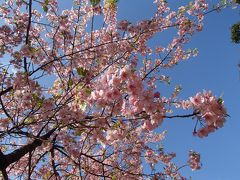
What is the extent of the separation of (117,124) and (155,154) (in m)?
5.46

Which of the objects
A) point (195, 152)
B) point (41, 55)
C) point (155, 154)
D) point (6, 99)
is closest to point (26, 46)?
point (41, 55)

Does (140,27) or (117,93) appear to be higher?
(140,27)

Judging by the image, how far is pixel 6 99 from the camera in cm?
838

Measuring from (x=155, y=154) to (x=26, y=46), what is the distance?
4.96 m

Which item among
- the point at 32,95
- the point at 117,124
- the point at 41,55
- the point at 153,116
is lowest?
the point at 153,116

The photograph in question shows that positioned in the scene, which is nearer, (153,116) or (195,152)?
(153,116)

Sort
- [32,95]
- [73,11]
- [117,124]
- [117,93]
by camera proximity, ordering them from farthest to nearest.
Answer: [73,11]
[32,95]
[117,124]
[117,93]

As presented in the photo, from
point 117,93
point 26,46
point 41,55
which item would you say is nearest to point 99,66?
point 41,55

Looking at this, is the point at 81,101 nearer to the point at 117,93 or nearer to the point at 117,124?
the point at 117,124

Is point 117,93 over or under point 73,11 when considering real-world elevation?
under

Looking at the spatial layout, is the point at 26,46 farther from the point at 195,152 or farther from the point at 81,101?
the point at 195,152

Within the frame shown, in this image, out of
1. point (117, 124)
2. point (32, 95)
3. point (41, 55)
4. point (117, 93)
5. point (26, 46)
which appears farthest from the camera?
point (41, 55)

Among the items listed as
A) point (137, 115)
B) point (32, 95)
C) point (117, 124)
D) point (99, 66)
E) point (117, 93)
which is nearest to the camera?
point (117, 93)

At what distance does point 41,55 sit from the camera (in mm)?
7457
